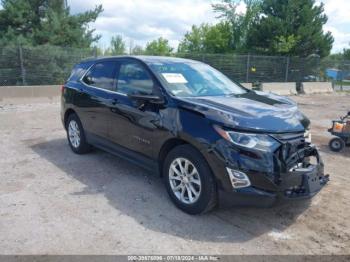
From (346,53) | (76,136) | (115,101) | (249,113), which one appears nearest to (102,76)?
(115,101)

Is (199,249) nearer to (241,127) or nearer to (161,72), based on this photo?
(241,127)

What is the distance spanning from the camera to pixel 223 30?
3631 centimetres

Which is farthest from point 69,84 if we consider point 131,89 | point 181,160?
point 181,160

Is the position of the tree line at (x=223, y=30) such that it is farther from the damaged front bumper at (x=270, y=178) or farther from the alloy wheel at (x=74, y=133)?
the damaged front bumper at (x=270, y=178)

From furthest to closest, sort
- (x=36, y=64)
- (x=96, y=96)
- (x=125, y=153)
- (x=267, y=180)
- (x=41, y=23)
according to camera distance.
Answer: (x=41, y=23) → (x=36, y=64) → (x=96, y=96) → (x=125, y=153) → (x=267, y=180)

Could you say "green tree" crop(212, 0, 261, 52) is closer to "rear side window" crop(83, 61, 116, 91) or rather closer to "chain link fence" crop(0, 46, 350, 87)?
"chain link fence" crop(0, 46, 350, 87)

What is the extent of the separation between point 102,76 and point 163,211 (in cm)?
250

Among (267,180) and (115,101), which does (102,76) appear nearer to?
(115,101)

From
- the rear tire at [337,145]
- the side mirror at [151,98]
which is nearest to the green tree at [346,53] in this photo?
the rear tire at [337,145]

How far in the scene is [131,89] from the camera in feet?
15.5

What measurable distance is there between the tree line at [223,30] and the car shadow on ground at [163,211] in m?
13.6

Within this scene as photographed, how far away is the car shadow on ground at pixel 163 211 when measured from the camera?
358 centimetres

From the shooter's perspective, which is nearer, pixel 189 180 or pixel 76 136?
pixel 189 180

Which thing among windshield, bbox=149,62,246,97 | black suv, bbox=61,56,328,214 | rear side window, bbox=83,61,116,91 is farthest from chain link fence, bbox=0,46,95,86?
windshield, bbox=149,62,246,97
